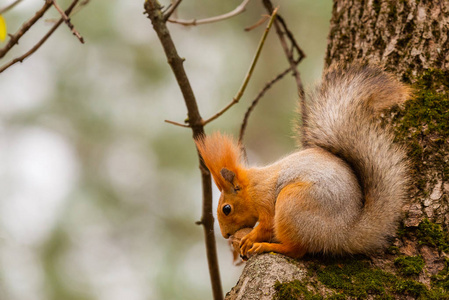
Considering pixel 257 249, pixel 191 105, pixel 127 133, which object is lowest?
pixel 257 249

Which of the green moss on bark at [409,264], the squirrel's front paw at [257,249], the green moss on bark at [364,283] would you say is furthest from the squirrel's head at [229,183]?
the green moss on bark at [409,264]

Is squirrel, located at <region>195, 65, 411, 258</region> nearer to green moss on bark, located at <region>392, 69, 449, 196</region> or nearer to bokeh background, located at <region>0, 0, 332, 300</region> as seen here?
green moss on bark, located at <region>392, 69, 449, 196</region>

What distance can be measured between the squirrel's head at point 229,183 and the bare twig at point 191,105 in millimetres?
53

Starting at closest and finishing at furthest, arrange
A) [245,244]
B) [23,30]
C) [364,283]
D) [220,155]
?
[364,283] → [23,30] → [245,244] → [220,155]

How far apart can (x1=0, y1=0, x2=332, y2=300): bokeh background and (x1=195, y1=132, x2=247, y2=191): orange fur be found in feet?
8.96

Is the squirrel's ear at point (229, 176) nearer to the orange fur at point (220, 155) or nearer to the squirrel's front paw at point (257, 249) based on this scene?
the orange fur at point (220, 155)

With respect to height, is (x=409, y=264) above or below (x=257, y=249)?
below

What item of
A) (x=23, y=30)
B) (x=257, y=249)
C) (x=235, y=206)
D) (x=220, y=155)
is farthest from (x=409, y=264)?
(x=23, y=30)

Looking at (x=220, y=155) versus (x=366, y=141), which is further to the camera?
(x=220, y=155)

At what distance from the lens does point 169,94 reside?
16.8 feet

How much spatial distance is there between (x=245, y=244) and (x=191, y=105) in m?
0.56

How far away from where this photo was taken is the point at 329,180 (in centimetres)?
162

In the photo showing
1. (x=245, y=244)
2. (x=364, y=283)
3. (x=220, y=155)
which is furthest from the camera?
(x=220, y=155)

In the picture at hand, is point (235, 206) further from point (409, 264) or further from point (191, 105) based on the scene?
point (409, 264)
